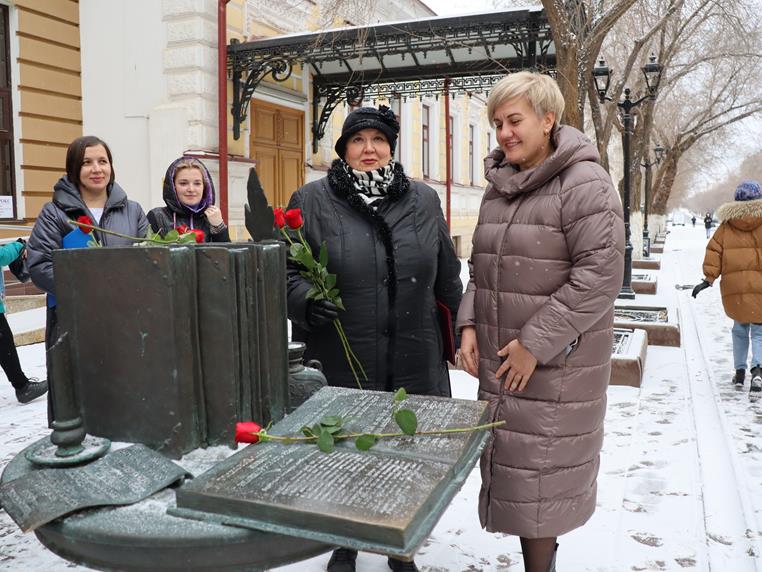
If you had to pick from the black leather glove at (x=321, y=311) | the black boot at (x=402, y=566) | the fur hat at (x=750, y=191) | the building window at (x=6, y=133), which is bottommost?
the black boot at (x=402, y=566)

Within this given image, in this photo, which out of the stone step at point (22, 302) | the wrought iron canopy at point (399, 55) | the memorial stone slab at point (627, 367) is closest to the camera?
the memorial stone slab at point (627, 367)

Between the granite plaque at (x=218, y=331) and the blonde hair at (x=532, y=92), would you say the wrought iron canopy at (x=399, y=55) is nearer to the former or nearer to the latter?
the blonde hair at (x=532, y=92)

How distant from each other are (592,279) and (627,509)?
183cm

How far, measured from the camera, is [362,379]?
260 centimetres

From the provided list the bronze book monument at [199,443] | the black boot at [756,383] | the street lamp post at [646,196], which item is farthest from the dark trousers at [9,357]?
the street lamp post at [646,196]

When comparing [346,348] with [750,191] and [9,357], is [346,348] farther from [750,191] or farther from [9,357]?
[750,191]

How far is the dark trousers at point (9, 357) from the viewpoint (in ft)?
16.9

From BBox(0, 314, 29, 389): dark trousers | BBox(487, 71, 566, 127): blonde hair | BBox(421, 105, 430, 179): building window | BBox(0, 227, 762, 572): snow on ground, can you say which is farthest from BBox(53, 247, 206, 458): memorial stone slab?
BBox(421, 105, 430, 179): building window

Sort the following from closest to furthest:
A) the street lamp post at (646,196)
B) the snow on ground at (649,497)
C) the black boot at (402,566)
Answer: the black boot at (402,566), the snow on ground at (649,497), the street lamp post at (646,196)

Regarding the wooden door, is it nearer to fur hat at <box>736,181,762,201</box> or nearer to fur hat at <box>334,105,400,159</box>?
fur hat at <box>736,181,762,201</box>

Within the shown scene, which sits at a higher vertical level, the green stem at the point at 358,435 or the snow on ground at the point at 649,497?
the green stem at the point at 358,435

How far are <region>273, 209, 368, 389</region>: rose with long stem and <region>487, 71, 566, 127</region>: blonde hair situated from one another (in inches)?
28.1

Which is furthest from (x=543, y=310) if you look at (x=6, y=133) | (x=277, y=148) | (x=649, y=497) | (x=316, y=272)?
(x=277, y=148)

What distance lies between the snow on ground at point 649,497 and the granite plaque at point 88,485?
156cm
